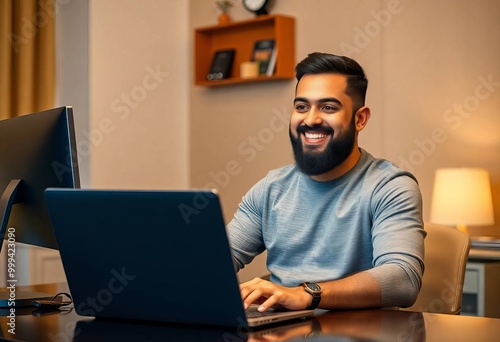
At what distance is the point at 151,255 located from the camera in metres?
1.41

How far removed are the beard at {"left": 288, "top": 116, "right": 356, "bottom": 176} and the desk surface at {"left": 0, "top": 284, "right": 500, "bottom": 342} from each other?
60 centimetres

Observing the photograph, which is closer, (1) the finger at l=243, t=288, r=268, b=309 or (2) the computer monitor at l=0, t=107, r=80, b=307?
(1) the finger at l=243, t=288, r=268, b=309

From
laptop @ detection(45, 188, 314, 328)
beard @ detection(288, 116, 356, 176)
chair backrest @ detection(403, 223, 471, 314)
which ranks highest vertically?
beard @ detection(288, 116, 356, 176)

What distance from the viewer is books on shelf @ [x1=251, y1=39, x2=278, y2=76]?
14.9 ft

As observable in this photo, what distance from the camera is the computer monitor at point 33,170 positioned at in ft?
5.53

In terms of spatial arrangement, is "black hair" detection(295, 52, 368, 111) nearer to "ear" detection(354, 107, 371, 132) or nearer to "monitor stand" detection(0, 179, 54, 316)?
"ear" detection(354, 107, 371, 132)

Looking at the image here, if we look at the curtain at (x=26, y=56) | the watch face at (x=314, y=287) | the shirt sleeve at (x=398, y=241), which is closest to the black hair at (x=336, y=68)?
the shirt sleeve at (x=398, y=241)

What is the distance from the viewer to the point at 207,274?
1362mm

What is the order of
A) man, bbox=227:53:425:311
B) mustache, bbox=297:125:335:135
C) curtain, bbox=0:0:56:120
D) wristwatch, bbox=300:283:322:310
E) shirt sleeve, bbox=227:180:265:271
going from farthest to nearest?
1. curtain, bbox=0:0:56:120
2. shirt sleeve, bbox=227:180:265:271
3. mustache, bbox=297:125:335:135
4. man, bbox=227:53:425:311
5. wristwatch, bbox=300:283:322:310

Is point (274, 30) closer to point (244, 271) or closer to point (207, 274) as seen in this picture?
point (244, 271)

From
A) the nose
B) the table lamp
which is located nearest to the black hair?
the nose

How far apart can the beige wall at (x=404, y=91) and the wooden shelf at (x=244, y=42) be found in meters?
0.08

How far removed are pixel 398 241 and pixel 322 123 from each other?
0.44m

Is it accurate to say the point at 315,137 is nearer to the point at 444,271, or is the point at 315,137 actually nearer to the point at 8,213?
the point at 444,271
